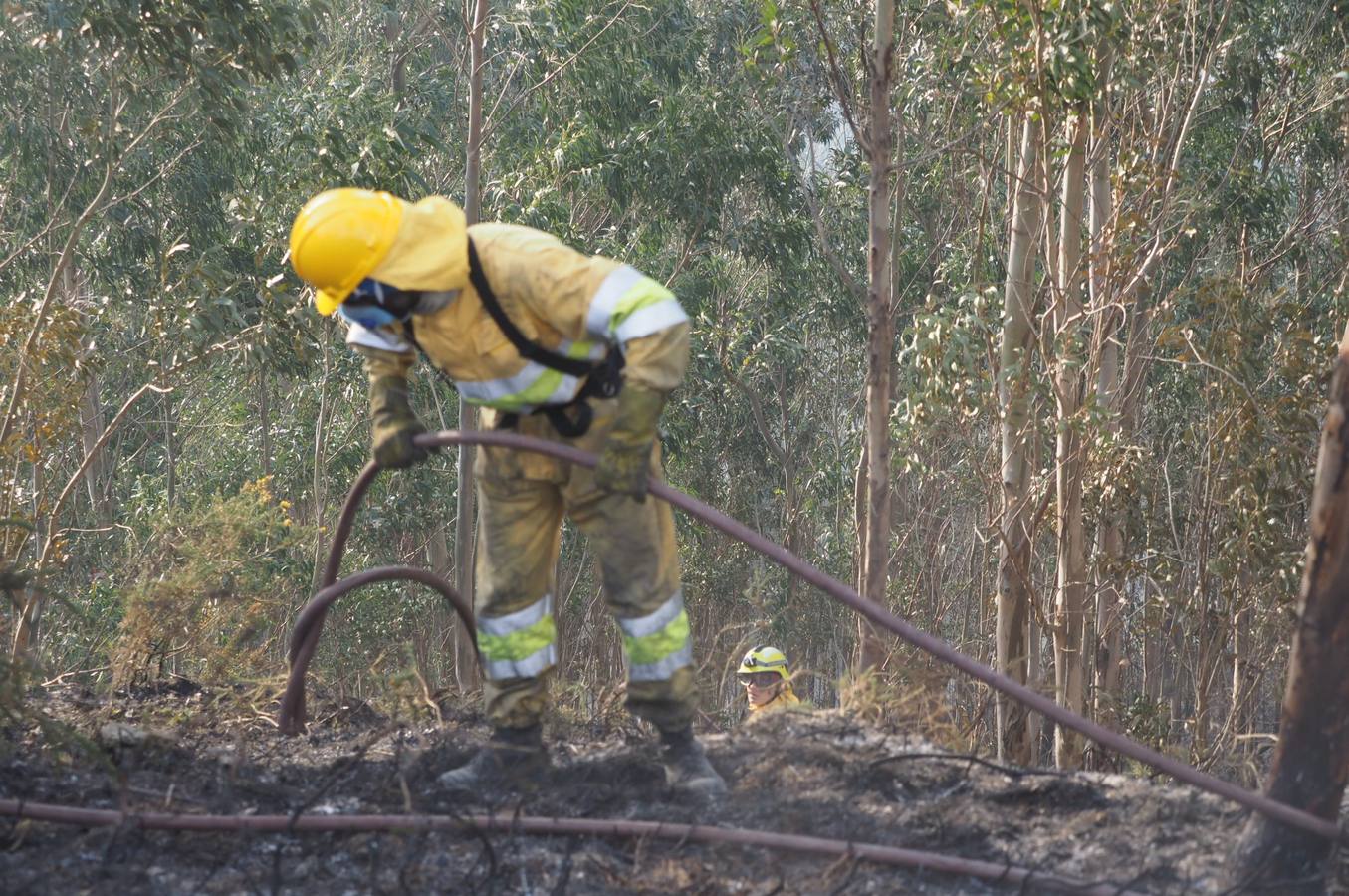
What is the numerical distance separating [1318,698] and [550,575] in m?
2.06

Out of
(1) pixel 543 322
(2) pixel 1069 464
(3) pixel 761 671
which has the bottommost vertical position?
(3) pixel 761 671

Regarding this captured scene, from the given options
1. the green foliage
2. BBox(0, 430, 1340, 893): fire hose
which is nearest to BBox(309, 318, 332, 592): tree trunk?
Answer: the green foliage

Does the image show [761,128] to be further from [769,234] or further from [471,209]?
[471,209]

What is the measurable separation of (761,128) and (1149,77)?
188 inches

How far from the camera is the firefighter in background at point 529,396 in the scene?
3621mm

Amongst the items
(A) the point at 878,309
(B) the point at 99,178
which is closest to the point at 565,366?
(A) the point at 878,309

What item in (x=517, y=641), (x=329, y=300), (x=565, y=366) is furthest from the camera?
(x=517, y=641)

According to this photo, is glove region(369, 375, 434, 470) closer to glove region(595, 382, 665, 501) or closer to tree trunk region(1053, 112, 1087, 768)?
glove region(595, 382, 665, 501)

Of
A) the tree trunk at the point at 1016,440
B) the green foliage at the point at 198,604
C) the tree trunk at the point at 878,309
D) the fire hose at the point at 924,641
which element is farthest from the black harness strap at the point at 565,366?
the tree trunk at the point at 1016,440

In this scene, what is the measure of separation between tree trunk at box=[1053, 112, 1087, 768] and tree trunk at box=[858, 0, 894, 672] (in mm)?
1679

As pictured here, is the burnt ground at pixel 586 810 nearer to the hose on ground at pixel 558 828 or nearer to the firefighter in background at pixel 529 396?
the hose on ground at pixel 558 828

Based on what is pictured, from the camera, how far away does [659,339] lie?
3.56m

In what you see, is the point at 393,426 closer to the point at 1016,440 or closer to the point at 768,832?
the point at 768,832

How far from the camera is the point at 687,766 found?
3994 mm
